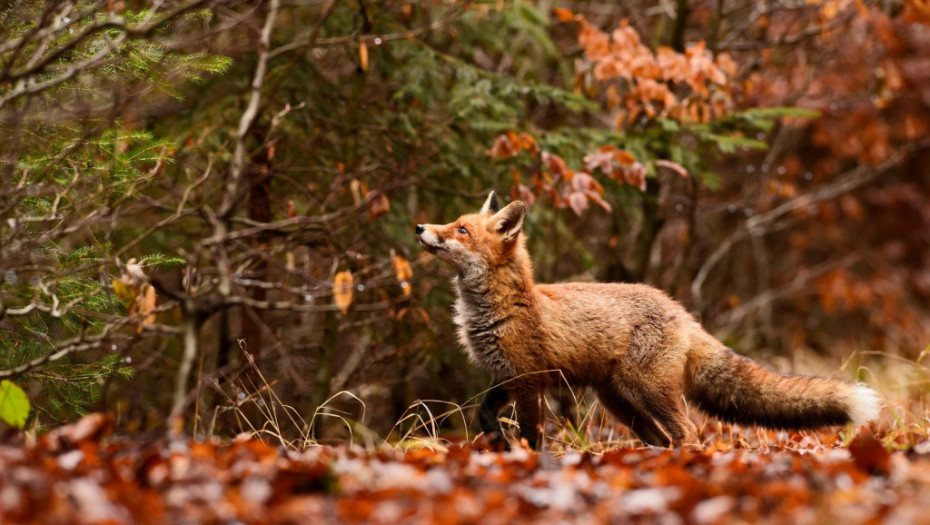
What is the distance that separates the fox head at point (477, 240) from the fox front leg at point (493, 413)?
86 centimetres

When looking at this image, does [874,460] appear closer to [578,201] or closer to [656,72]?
[578,201]

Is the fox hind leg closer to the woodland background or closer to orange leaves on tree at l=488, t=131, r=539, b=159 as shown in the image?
the woodland background

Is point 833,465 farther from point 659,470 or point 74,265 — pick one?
point 74,265

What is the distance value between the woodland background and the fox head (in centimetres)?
73

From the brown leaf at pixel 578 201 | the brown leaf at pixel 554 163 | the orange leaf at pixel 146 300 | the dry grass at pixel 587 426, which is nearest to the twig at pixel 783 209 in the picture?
the dry grass at pixel 587 426

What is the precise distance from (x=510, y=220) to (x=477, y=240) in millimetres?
270

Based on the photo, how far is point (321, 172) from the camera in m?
8.20

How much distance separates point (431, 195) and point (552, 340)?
307 centimetres

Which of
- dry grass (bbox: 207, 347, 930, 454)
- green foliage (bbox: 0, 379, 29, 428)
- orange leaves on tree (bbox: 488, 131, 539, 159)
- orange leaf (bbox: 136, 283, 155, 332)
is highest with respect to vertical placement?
orange leaves on tree (bbox: 488, 131, 539, 159)

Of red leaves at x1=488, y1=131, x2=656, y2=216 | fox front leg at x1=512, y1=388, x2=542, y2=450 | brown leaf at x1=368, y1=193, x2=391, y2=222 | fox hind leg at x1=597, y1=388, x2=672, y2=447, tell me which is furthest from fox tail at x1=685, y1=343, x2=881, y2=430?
Answer: brown leaf at x1=368, y1=193, x2=391, y2=222

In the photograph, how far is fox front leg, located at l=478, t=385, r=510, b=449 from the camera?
5.17m

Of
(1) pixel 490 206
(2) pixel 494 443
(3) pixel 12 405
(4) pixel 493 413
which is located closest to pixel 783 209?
(1) pixel 490 206

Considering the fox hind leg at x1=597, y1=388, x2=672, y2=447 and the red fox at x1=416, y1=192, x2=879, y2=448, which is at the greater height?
the red fox at x1=416, y1=192, x2=879, y2=448

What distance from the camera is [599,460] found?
432 cm
